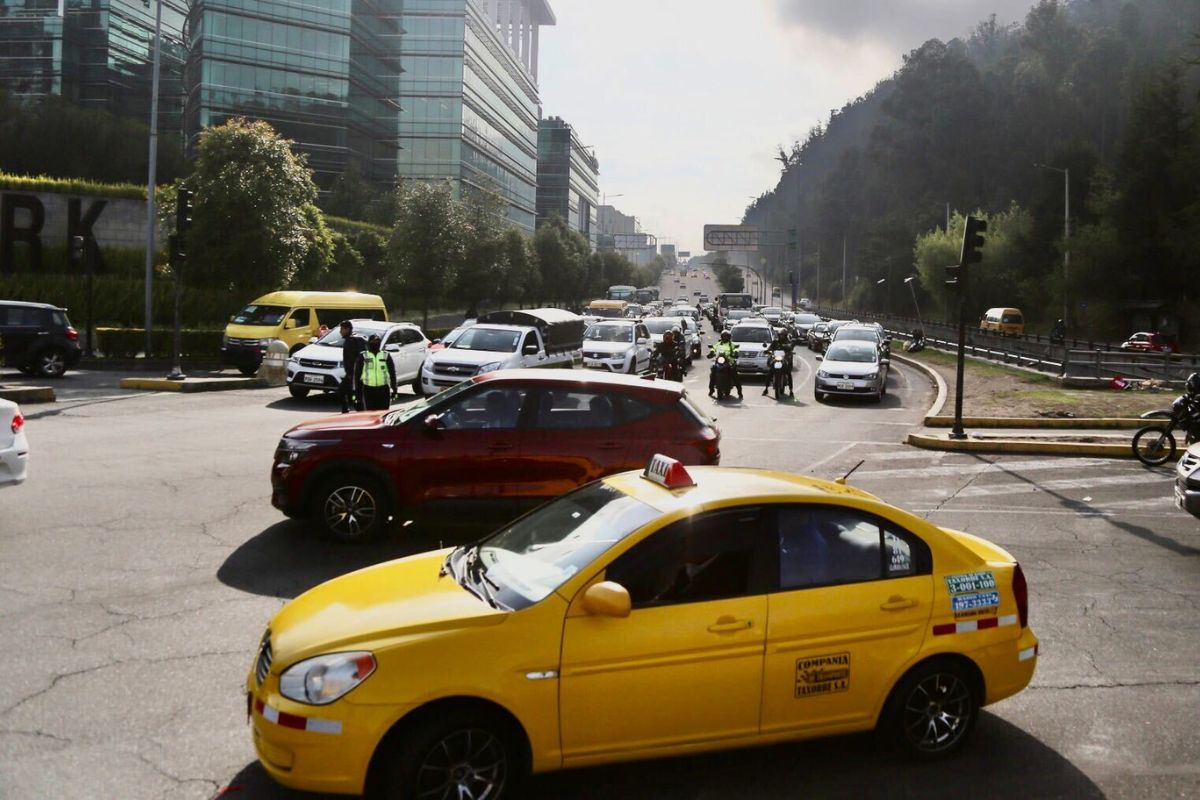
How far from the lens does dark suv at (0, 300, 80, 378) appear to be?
2542 cm

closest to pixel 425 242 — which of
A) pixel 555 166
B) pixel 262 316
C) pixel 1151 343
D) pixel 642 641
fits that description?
pixel 262 316

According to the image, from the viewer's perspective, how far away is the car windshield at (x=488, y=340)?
23.5 metres

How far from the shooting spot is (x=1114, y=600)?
8.78 metres

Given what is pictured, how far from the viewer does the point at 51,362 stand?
25859mm

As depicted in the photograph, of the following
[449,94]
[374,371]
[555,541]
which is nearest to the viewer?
[555,541]

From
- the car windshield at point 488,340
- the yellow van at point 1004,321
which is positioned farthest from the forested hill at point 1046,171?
the car windshield at point 488,340

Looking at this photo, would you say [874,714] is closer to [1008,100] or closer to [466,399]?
[466,399]

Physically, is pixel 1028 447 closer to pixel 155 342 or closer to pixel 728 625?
pixel 728 625

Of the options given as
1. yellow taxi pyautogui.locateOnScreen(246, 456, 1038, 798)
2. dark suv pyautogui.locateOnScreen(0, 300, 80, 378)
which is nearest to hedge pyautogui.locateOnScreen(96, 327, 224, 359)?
dark suv pyautogui.locateOnScreen(0, 300, 80, 378)

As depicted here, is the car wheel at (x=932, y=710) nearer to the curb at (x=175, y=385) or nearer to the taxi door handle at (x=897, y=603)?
the taxi door handle at (x=897, y=603)

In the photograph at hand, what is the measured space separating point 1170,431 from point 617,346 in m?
17.9

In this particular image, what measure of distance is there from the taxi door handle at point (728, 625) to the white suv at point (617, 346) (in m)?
25.7

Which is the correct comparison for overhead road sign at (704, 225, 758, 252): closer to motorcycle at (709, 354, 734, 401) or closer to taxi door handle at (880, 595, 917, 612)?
motorcycle at (709, 354, 734, 401)

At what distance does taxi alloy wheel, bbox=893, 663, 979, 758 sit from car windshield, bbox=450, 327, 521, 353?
1843 centimetres
